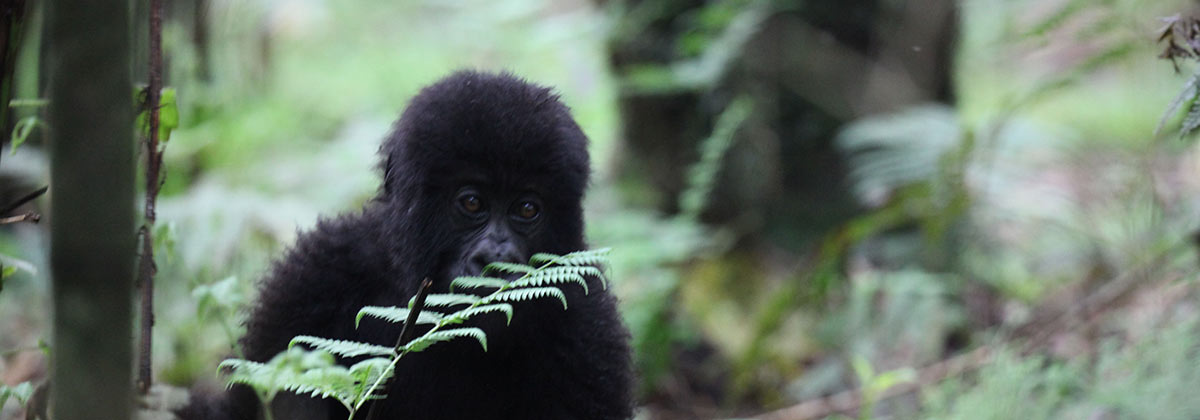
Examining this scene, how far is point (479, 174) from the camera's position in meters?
3.33


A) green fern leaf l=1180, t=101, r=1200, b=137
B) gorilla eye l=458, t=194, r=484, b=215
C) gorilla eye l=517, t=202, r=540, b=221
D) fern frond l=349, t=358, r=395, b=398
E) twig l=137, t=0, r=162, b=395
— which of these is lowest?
fern frond l=349, t=358, r=395, b=398

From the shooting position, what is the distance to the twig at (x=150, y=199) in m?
2.61

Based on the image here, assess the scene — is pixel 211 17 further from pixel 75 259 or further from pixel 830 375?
pixel 75 259

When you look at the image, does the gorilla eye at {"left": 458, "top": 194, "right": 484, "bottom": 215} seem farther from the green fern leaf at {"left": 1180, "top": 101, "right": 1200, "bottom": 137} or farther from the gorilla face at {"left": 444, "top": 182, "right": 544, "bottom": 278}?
the green fern leaf at {"left": 1180, "top": 101, "right": 1200, "bottom": 137}

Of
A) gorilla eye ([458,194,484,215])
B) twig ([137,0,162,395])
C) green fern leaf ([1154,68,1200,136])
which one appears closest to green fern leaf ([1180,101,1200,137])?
green fern leaf ([1154,68,1200,136])

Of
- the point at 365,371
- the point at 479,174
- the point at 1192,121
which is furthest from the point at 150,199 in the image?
the point at 1192,121

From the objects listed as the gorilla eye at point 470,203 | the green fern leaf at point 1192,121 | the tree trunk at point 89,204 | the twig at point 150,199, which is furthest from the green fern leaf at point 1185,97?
the twig at point 150,199

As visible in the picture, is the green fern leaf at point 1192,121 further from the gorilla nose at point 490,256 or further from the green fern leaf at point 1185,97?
the gorilla nose at point 490,256

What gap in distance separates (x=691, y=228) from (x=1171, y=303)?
277 centimetres

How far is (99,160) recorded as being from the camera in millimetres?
1585

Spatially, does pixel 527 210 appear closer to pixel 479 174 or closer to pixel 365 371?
pixel 479 174

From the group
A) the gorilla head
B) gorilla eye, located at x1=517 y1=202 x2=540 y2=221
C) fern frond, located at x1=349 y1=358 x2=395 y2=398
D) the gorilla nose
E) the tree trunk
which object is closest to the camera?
the tree trunk

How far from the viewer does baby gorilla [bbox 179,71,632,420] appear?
3.31 metres

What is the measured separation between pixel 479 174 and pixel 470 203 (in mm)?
106
